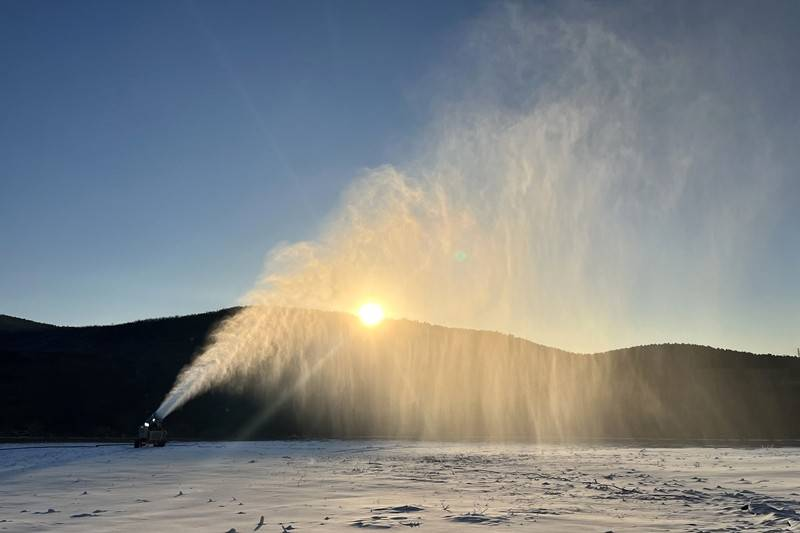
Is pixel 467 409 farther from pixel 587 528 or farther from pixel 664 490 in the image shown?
pixel 587 528

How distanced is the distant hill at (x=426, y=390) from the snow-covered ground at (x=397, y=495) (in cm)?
4264

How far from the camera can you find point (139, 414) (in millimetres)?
80312

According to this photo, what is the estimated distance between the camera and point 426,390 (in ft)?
365

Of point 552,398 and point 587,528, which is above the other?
point 552,398

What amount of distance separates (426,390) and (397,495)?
94698 mm

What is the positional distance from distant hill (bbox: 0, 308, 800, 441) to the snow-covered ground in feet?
140

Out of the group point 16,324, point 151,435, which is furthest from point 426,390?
point 16,324

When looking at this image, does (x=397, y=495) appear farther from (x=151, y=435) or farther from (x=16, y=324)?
(x=16, y=324)

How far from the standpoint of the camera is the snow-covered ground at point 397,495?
13008 millimetres

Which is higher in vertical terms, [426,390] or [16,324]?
[16,324]

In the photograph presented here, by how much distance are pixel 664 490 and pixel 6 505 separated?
58.3 feet

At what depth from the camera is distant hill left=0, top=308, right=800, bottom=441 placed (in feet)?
257

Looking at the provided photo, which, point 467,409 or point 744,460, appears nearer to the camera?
point 744,460

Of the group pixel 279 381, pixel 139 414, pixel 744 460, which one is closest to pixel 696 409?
pixel 279 381
